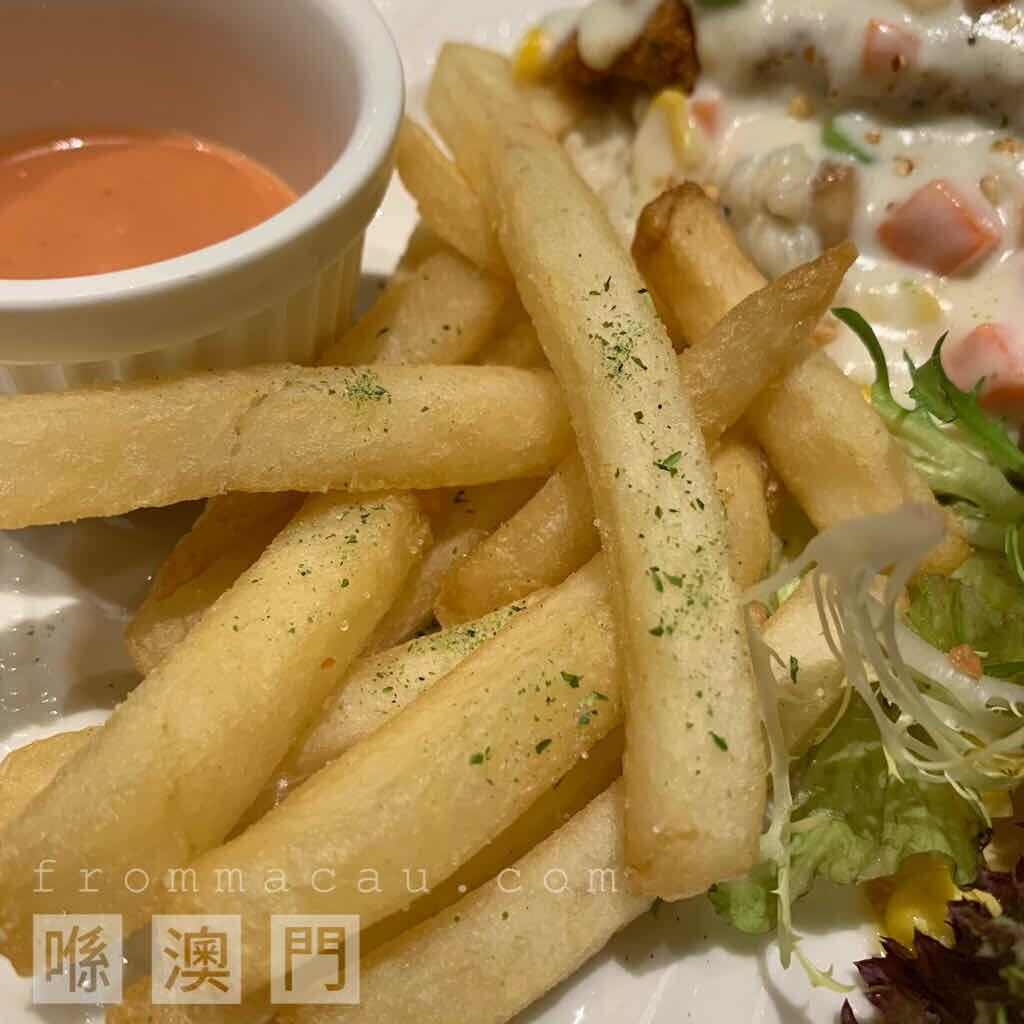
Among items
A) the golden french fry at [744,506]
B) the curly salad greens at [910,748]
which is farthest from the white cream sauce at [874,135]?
the golden french fry at [744,506]

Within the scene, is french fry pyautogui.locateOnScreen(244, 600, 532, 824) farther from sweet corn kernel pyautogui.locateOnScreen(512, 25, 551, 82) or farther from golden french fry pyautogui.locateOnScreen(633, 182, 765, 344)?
sweet corn kernel pyautogui.locateOnScreen(512, 25, 551, 82)

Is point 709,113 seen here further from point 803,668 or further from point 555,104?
point 803,668

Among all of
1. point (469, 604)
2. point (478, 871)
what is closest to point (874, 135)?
point (469, 604)

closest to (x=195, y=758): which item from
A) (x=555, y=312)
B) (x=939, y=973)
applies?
(x=555, y=312)

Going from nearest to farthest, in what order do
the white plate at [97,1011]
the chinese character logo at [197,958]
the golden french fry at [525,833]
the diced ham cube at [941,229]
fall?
the chinese character logo at [197,958], the golden french fry at [525,833], the white plate at [97,1011], the diced ham cube at [941,229]

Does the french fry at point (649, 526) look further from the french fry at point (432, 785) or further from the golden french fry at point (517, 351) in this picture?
the golden french fry at point (517, 351)

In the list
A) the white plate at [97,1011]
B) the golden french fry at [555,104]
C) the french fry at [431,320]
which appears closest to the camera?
the white plate at [97,1011]
